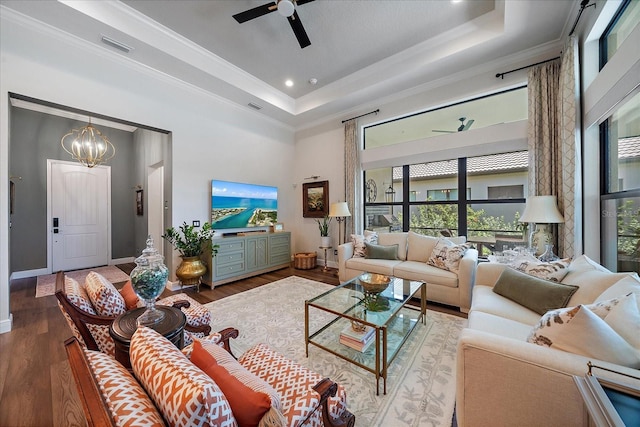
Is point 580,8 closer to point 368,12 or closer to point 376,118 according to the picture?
point 368,12

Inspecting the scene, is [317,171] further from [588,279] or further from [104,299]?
[588,279]

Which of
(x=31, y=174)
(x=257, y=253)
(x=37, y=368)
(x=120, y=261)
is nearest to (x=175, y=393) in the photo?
(x=37, y=368)

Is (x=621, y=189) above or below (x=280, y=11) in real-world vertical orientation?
below

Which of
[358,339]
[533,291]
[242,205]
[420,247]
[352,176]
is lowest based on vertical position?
[358,339]

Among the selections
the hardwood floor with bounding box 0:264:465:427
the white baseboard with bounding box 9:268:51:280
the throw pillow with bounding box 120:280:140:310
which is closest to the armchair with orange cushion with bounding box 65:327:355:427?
the hardwood floor with bounding box 0:264:465:427

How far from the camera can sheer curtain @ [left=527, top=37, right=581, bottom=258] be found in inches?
99.8

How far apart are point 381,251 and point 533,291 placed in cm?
196

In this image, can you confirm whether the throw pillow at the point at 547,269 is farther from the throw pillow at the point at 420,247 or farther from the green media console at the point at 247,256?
the green media console at the point at 247,256

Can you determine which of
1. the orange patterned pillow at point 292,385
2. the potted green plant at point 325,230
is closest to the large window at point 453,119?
the potted green plant at point 325,230

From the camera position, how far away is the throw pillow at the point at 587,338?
1.00 meters

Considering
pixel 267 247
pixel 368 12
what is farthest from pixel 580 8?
pixel 267 247

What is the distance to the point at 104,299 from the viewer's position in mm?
1562

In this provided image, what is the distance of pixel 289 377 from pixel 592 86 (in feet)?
12.3

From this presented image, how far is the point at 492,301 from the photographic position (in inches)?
78.9
